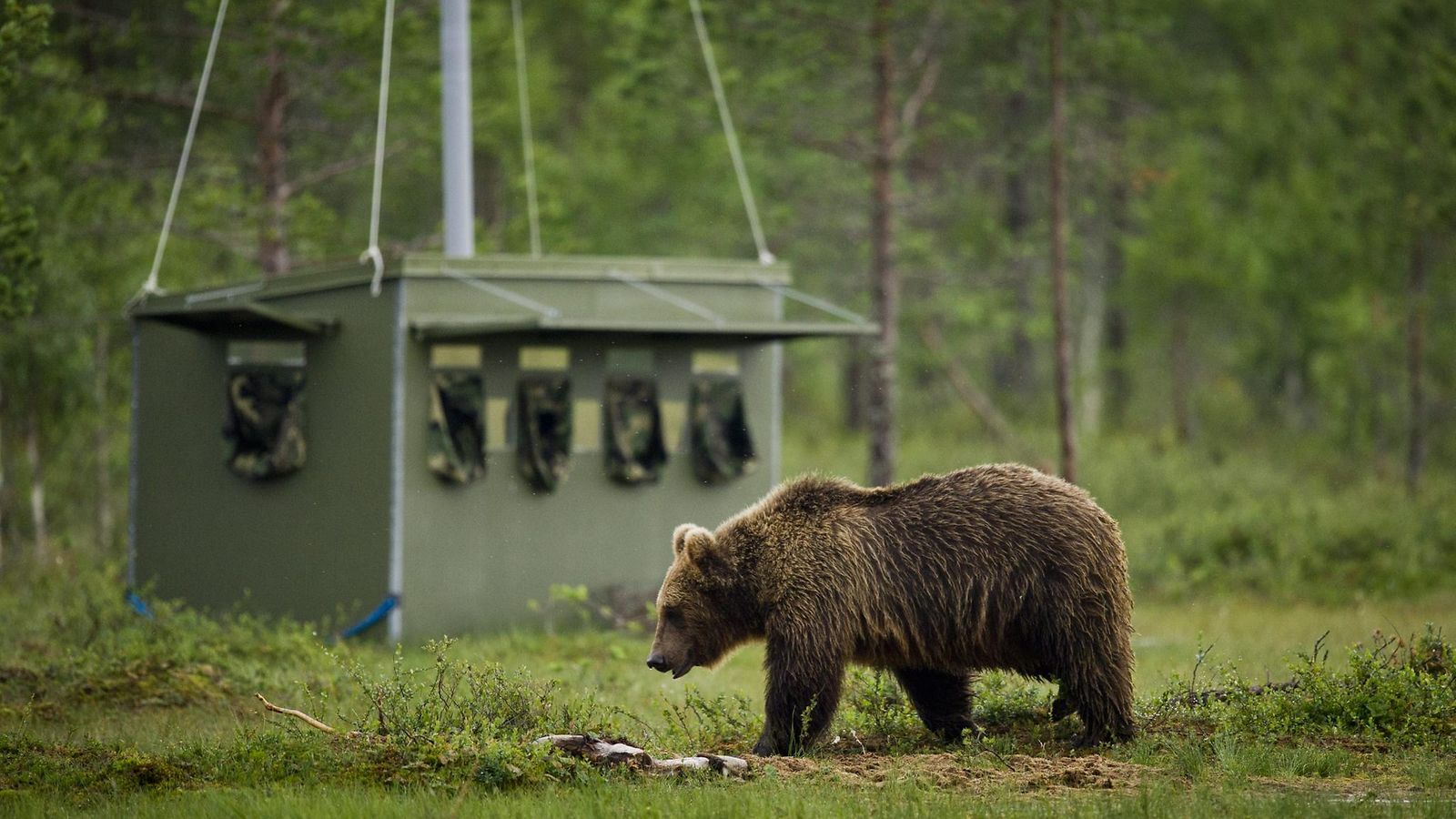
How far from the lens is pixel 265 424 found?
15.8 meters

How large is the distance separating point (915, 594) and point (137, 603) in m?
10.1

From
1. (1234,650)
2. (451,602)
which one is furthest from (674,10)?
(1234,650)

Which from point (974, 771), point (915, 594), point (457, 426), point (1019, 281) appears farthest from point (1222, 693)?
point (1019, 281)

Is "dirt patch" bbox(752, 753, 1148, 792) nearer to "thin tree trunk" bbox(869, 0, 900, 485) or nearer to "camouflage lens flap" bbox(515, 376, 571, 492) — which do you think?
"camouflage lens flap" bbox(515, 376, 571, 492)

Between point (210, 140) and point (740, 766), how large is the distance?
22.5m

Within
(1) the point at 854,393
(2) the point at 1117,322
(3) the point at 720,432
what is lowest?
(3) the point at 720,432

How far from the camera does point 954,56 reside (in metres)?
30.2

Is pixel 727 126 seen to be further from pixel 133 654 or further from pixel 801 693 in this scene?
pixel 801 693

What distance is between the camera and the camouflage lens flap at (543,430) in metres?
16.0

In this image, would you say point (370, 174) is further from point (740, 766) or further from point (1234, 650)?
point (740, 766)

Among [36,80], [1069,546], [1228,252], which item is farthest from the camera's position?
[1228,252]

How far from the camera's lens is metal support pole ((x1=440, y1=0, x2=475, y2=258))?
17.5 metres

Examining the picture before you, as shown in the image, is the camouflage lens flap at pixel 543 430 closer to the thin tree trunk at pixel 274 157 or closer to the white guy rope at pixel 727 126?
the white guy rope at pixel 727 126

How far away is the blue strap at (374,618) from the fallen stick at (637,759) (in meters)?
6.65
